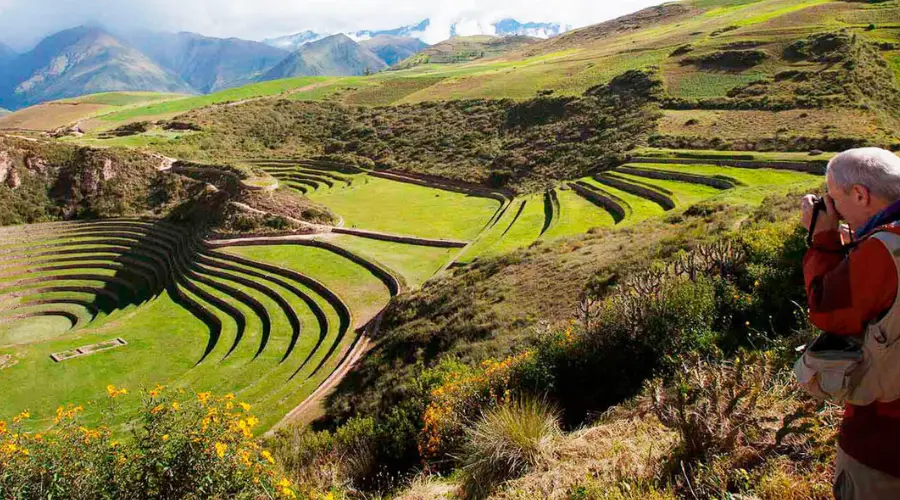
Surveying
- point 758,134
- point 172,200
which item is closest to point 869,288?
point 758,134

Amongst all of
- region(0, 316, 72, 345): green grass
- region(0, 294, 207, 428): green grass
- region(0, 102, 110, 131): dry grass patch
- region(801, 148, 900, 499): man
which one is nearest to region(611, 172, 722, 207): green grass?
region(801, 148, 900, 499): man

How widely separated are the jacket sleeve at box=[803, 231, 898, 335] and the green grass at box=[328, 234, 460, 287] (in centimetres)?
2115

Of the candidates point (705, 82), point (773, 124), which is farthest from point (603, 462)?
point (705, 82)

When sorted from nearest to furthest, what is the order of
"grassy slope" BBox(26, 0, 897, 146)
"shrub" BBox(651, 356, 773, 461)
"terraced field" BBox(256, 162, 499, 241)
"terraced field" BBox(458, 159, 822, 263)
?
"shrub" BBox(651, 356, 773, 461) → "terraced field" BBox(458, 159, 822, 263) → "terraced field" BBox(256, 162, 499, 241) → "grassy slope" BBox(26, 0, 897, 146)

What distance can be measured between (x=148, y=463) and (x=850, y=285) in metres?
6.19

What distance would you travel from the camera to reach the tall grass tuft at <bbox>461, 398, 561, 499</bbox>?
4.95m

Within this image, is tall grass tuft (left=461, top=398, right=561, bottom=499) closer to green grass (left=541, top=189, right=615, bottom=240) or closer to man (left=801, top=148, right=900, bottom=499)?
man (left=801, top=148, right=900, bottom=499)

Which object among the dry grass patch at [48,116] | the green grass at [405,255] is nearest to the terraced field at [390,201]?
the green grass at [405,255]

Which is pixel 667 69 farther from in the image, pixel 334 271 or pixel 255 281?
pixel 255 281

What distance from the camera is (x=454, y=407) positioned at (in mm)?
7656

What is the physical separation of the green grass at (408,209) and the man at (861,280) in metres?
27.2

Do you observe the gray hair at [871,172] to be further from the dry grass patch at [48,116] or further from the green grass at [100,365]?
the dry grass patch at [48,116]

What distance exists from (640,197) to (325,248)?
60.5 ft

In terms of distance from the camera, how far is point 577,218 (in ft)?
88.2
